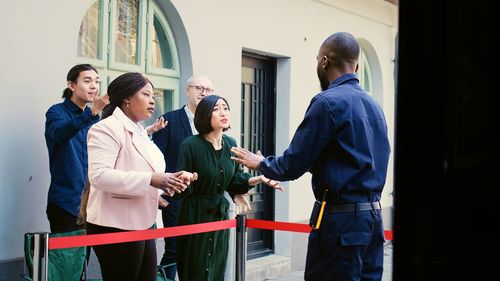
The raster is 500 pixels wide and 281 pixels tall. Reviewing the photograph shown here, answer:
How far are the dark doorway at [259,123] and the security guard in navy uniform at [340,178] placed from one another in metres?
5.30

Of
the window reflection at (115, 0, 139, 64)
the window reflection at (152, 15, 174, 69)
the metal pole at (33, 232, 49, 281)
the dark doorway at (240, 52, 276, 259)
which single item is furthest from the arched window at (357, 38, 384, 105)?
the metal pole at (33, 232, 49, 281)

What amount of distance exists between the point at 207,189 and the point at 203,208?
0.48ft

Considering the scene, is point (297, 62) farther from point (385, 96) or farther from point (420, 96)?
point (420, 96)

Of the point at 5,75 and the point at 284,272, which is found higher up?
the point at 5,75

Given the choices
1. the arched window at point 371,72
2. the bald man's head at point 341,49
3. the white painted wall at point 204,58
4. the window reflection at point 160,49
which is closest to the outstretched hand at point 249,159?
the bald man's head at point 341,49

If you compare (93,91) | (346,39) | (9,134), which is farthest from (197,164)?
(346,39)

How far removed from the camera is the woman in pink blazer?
4.65m

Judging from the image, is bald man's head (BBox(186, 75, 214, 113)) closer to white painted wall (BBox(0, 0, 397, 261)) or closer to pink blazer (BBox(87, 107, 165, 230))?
white painted wall (BBox(0, 0, 397, 261))

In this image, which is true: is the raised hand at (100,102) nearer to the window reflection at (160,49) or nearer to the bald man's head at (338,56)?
the bald man's head at (338,56)

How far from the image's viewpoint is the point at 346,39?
4.38 metres

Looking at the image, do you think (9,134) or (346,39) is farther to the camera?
(9,134)

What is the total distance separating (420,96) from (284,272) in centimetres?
891

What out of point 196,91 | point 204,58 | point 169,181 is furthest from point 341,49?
point 204,58

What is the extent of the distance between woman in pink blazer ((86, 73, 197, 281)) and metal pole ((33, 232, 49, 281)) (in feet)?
0.90
